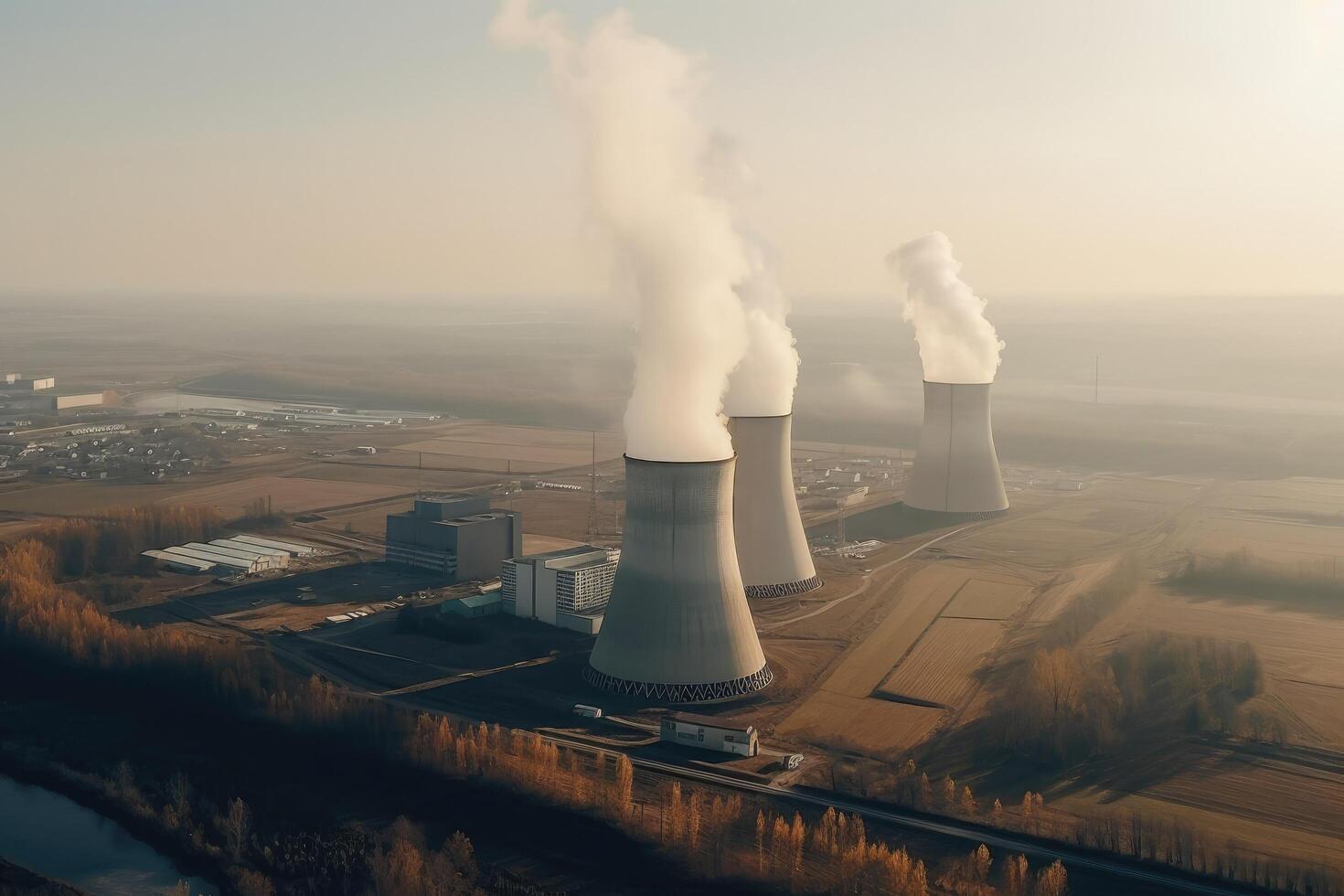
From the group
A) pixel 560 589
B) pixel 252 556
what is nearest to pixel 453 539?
pixel 560 589

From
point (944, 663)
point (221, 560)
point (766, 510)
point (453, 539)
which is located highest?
point (766, 510)

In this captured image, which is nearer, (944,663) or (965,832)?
(965,832)

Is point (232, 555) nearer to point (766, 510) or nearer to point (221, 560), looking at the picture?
point (221, 560)

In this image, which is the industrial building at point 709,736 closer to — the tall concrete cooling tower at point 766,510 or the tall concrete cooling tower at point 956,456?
the tall concrete cooling tower at point 766,510

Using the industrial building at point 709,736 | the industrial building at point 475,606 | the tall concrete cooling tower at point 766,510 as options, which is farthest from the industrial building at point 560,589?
the industrial building at point 709,736

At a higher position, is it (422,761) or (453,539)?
(453,539)

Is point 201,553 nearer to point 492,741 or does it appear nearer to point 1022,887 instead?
point 492,741
